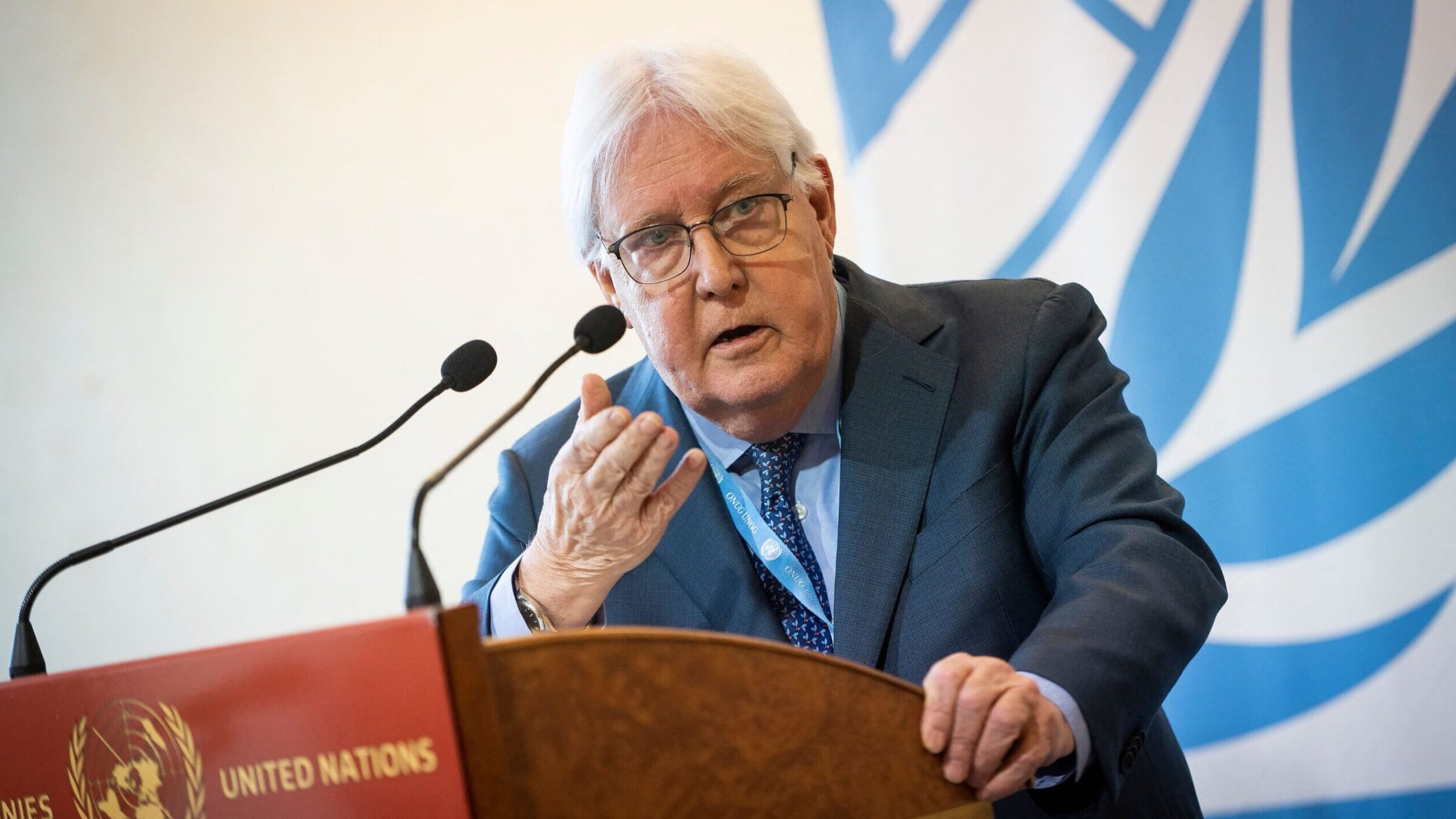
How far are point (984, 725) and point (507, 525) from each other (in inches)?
39.8

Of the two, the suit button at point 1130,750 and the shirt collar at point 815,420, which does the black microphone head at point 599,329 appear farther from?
the suit button at point 1130,750

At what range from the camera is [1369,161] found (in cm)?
226

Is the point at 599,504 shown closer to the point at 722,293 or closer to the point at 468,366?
the point at 468,366

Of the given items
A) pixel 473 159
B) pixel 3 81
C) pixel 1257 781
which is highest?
pixel 3 81

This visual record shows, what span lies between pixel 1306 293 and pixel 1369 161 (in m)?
0.30

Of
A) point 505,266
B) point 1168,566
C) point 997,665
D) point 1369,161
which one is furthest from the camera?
point 505,266

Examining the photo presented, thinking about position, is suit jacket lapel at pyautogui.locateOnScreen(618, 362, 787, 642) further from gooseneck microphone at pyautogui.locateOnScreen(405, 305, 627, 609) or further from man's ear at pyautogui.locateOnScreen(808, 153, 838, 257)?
man's ear at pyautogui.locateOnScreen(808, 153, 838, 257)

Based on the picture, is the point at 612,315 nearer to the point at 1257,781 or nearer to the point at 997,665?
the point at 997,665

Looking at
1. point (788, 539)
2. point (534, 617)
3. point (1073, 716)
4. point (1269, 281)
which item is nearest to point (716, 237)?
point (788, 539)

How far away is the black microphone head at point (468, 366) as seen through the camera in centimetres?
131

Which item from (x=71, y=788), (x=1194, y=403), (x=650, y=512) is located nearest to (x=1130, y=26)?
(x=1194, y=403)

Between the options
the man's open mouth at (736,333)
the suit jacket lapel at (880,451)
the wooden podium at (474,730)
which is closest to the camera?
the wooden podium at (474,730)

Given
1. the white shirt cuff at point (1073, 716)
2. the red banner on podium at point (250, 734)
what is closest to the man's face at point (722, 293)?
the white shirt cuff at point (1073, 716)

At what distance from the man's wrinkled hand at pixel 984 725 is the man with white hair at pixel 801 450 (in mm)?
327
